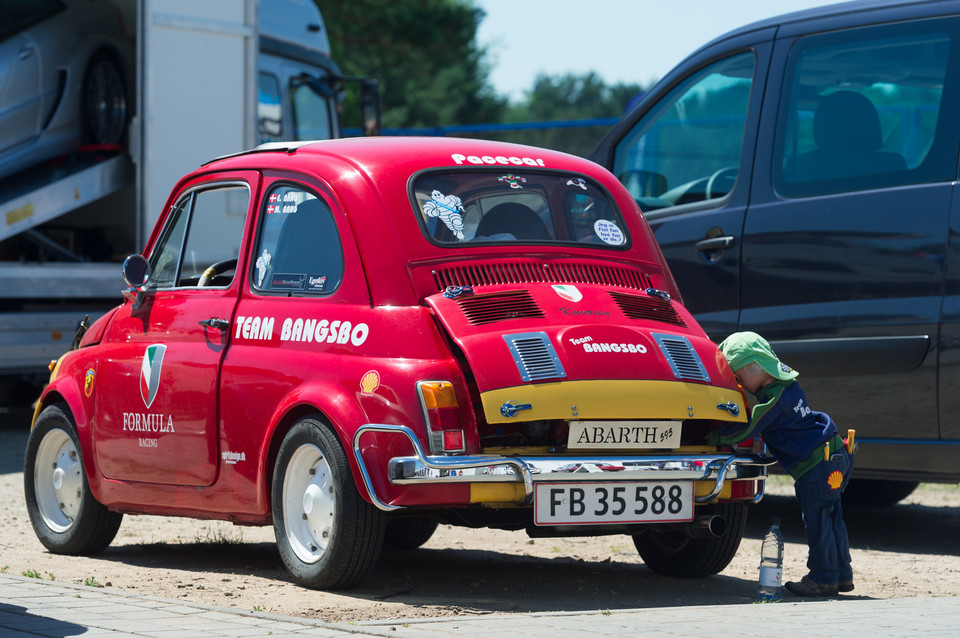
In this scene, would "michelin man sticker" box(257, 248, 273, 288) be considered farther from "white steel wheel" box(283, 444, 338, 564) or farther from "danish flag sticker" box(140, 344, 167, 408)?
"white steel wheel" box(283, 444, 338, 564)

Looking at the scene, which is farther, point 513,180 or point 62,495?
point 62,495

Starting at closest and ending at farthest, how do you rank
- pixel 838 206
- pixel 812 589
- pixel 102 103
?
pixel 812 589 < pixel 838 206 < pixel 102 103

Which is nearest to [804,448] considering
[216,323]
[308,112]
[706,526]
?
[706,526]

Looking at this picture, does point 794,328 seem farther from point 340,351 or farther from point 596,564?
point 340,351

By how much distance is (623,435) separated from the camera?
5.38m

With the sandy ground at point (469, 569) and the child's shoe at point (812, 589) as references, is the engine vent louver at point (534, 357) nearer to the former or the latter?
the sandy ground at point (469, 569)

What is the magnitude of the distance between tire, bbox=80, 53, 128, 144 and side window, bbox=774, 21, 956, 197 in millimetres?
7377

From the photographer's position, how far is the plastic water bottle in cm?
555

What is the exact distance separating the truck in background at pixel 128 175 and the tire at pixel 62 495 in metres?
4.76

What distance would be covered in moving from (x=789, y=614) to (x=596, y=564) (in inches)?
70.9

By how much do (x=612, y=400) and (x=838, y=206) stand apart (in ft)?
7.12

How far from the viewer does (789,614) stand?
5.00 metres

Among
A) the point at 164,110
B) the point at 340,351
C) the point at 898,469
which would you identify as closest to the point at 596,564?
the point at 898,469

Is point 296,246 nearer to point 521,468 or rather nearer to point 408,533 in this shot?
point 521,468
